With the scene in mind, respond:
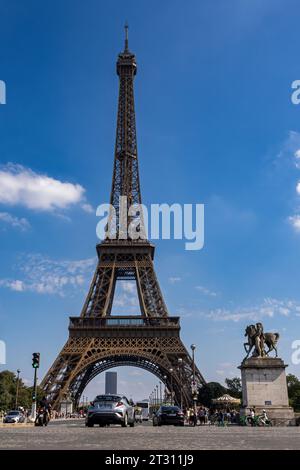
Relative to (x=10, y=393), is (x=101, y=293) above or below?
above

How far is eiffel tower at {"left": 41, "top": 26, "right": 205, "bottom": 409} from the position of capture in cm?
6206

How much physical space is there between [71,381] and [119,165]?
34.8 metres

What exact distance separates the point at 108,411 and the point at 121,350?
4442 centimetres

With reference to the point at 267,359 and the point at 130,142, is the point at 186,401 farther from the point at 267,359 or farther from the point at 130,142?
the point at 130,142

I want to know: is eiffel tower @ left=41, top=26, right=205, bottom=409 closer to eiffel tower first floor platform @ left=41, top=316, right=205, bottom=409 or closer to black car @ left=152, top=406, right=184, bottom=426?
eiffel tower first floor platform @ left=41, top=316, right=205, bottom=409

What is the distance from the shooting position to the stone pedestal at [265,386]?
101 ft

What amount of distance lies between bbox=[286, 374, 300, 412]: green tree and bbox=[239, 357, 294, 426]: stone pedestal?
45.2 meters

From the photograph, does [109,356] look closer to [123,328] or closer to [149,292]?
[123,328]

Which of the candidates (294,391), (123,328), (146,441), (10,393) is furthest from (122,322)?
(146,441)

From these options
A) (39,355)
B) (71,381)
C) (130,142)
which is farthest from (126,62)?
(39,355)

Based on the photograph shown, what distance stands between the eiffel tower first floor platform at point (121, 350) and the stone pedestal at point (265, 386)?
29203 millimetres

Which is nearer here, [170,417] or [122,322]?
[170,417]

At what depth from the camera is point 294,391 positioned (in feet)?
301

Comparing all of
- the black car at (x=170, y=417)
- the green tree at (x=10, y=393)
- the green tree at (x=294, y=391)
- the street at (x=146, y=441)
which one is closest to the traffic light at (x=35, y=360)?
the black car at (x=170, y=417)
